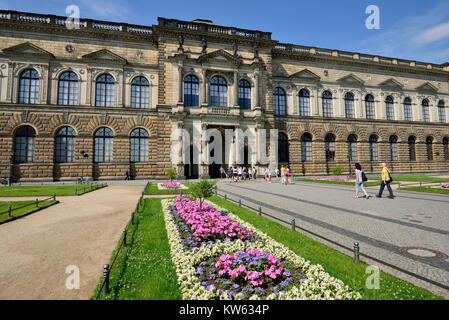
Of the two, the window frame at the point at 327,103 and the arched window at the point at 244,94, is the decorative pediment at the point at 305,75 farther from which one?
the arched window at the point at 244,94

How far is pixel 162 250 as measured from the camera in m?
4.88

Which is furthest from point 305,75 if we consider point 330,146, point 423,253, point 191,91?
point 423,253

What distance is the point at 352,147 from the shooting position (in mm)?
32562

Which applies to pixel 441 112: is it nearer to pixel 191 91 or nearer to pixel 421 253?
pixel 191 91

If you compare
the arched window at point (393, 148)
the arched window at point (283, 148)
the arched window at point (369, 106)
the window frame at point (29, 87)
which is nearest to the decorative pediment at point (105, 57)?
the window frame at point (29, 87)

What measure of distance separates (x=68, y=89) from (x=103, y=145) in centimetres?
719

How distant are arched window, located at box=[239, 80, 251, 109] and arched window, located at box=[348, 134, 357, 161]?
16.3 metres

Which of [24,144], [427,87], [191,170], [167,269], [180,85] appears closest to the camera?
[167,269]

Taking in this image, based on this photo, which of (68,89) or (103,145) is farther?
(103,145)

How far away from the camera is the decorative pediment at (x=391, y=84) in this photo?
112ft

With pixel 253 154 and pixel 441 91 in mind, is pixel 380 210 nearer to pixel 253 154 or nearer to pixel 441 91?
pixel 253 154

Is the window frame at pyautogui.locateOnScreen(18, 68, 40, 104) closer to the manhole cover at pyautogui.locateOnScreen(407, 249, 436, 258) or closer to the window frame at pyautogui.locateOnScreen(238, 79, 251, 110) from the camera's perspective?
the window frame at pyautogui.locateOnScreen(238, 79, 251, 110)

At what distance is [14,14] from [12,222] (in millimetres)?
28234
